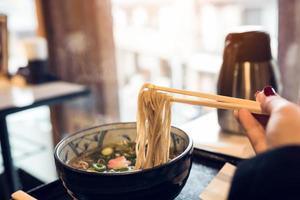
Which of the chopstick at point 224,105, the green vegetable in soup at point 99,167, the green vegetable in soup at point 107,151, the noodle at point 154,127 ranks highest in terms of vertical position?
the chopstick at point 224,105

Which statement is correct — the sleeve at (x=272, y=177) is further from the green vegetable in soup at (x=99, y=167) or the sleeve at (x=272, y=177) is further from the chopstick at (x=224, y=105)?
the green vegetable in soup at (x=99, y=167)

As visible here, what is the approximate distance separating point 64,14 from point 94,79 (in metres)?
0.53

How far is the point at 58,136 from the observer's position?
284cm

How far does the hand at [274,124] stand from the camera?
1.61 feet

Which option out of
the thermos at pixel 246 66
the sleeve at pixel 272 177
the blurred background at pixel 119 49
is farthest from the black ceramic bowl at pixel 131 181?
the blurred background at pixel 119 49

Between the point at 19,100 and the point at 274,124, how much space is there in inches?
68.2

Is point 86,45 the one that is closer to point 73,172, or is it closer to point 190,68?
point 190,68

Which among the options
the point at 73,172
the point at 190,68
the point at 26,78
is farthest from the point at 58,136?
the point at 73,172

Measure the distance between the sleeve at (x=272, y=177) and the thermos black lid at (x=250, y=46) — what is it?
0.73 m

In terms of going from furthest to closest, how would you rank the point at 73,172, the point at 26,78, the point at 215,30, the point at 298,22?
the point at 26,78 < the point at 215,30 < the point at 298,22 < the point at 73,172

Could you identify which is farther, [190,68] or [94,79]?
[94,79]

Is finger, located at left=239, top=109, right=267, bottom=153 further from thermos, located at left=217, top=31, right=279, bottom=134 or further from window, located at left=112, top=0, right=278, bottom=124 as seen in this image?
window, located at left=112, top=0, right=278, bottom=124

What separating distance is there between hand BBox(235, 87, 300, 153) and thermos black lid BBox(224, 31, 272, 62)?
49 centimetres

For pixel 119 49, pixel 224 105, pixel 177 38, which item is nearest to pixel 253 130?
pixel 224 105
